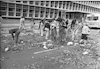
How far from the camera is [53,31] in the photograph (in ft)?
36.1

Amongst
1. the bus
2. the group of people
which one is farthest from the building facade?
the group of people

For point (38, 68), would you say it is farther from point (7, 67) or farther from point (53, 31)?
point (53, 31)

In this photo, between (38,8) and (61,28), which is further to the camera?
(38,8)

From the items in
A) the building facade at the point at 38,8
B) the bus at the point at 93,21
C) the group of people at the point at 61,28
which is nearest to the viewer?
the group of people at the point at 61,28

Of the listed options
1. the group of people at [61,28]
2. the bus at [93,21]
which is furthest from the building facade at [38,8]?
the group of people at [61,28]

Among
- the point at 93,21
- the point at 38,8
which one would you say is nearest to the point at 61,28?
the point at 93,21

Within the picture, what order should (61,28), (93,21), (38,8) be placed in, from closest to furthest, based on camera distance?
1. (61,28)
2. (93,21)
3. (38,8)

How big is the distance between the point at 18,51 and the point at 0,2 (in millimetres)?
11218

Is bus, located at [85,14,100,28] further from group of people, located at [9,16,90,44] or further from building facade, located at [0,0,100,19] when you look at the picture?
group of people, located at [9,16,90,44]

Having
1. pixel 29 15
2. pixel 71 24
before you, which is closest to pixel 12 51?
pixel 71 24

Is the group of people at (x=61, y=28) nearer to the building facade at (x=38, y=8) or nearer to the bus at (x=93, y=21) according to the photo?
the building facade at (x=38, y=8)

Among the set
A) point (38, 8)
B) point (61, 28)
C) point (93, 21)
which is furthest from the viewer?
point (38, 8)

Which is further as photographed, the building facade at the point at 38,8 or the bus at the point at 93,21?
the bus at the point at 93,21

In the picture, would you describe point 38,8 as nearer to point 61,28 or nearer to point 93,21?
point 93,21
